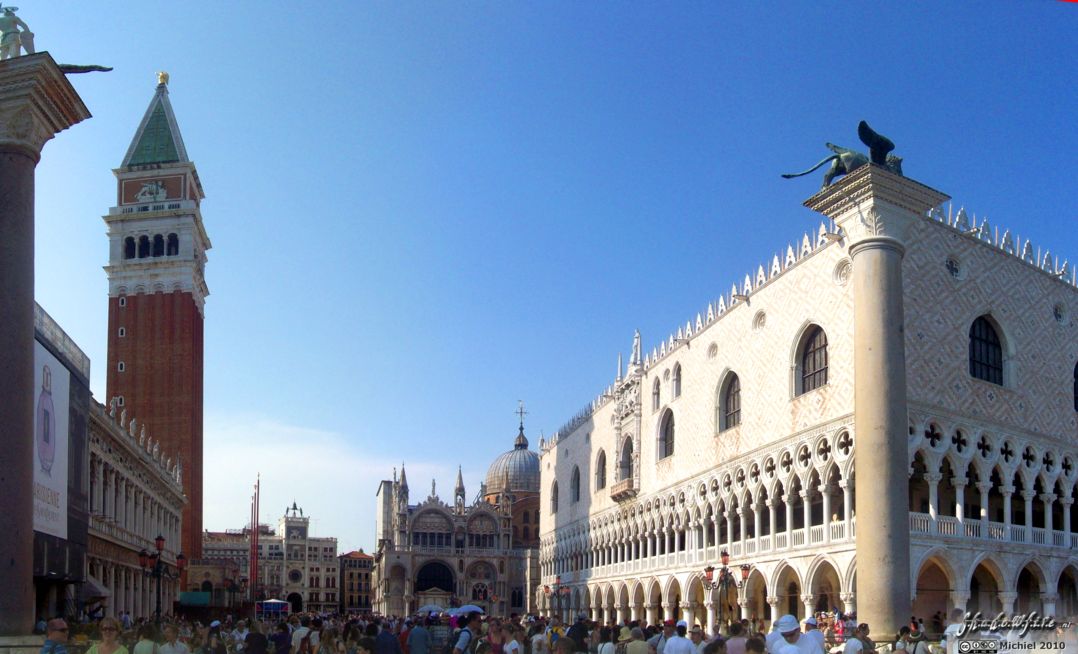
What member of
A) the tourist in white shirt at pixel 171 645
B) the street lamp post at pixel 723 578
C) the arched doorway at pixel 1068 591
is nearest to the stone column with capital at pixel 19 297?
the tourist in white shirt at pixel 171 645

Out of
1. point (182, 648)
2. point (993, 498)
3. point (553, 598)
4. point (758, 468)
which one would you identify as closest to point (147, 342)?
point (553, 598)

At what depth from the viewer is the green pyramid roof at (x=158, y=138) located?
6700 centimetres

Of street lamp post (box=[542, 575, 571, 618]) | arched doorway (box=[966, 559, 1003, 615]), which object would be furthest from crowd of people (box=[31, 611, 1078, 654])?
street lamp post (box=[542, 575, 571, 618])

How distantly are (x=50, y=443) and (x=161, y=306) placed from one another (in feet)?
142

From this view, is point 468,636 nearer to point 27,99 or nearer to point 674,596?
point 27,99

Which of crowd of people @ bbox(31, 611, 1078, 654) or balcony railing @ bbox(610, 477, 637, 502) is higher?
balcony railing @ bbox(610, 477, 637, 502)

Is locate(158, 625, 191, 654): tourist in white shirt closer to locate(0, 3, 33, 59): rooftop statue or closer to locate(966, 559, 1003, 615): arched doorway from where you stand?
locate(0, 3, 33, 59): rooftop statue

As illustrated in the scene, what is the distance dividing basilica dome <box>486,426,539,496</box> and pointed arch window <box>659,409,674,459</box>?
48.8 m

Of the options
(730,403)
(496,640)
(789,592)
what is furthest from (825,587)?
(496,640)

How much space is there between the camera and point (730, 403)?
3675 centimetres

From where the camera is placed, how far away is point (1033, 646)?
16.3 meters

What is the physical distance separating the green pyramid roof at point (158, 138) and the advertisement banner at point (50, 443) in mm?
44960

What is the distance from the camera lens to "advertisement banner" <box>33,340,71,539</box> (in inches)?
834

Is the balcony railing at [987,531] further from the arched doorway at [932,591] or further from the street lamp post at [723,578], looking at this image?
the street lamp post at [723,578]
